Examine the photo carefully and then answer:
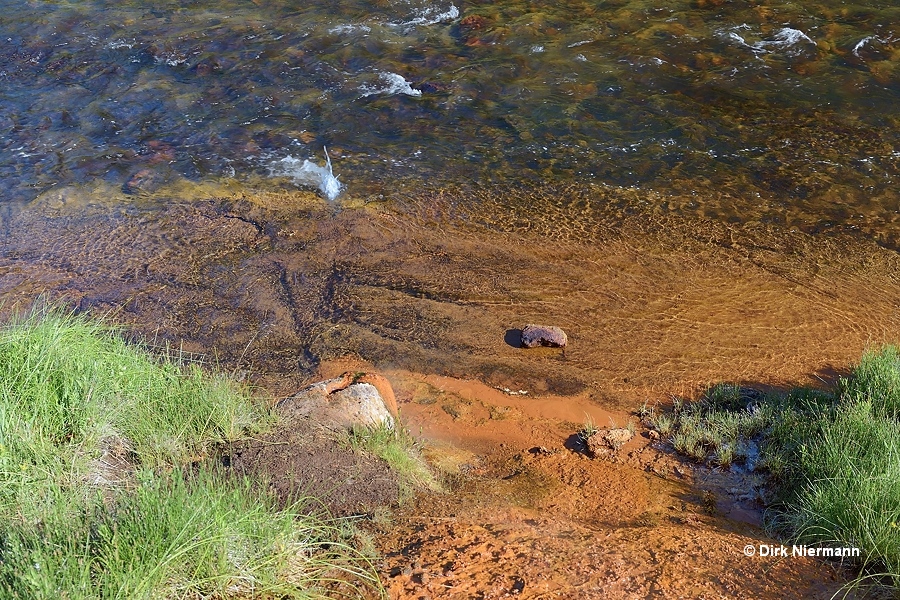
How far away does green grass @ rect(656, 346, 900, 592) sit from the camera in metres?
3.22

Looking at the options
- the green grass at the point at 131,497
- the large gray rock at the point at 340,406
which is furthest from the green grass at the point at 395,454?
the green grass at the point at 131,497

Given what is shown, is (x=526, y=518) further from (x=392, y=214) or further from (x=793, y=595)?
(x=392, y=214)

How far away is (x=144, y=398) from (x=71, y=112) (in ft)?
20.7

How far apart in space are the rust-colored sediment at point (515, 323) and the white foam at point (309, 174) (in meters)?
0.24

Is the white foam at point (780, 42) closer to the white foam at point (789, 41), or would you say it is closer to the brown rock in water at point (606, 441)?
the white foam at point (789, 41)

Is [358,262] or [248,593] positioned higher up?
[248,593]

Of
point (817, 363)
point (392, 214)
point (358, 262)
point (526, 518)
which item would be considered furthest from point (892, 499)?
point (392, 214)

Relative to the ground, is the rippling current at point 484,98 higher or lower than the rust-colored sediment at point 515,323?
higher

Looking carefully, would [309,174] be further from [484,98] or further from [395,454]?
[395,454]

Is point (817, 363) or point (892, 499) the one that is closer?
point (892, 499)

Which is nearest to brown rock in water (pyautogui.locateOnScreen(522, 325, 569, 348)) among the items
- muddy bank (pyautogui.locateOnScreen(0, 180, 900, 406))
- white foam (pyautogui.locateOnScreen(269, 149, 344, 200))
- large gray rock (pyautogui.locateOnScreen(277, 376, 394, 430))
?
muddy bank (pyautogui.locateOnScreen(0, 180, 900, 406))

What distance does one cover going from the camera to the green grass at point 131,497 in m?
2.57

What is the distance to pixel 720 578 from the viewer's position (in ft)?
10.4

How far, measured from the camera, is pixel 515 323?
5633mm
